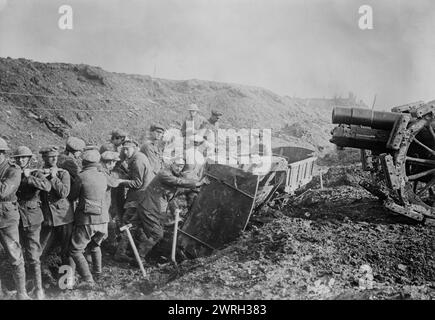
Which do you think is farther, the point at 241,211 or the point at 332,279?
the point at 241,211

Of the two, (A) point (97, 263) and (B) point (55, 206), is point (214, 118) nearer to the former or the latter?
(A) point (97, 263)

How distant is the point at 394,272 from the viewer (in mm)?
5121

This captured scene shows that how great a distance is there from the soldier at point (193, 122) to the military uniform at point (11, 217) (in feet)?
16.0

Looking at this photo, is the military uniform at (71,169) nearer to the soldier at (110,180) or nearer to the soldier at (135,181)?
the soldier at (110,180)

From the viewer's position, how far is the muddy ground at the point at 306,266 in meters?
4.54

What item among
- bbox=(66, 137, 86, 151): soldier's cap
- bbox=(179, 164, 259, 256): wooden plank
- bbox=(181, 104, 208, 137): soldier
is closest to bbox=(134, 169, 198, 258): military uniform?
bbox=(179, 164, 259, 256): wooden plank

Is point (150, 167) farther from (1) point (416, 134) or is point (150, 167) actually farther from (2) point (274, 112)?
(2) point (274, 112)

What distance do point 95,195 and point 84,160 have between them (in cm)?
51

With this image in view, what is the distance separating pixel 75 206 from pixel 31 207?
35.0 inches

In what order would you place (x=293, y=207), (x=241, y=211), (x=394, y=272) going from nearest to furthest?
(x=394, y=272), (x=241, y=211), (x=293, y=207)

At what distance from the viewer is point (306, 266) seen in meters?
5.01
